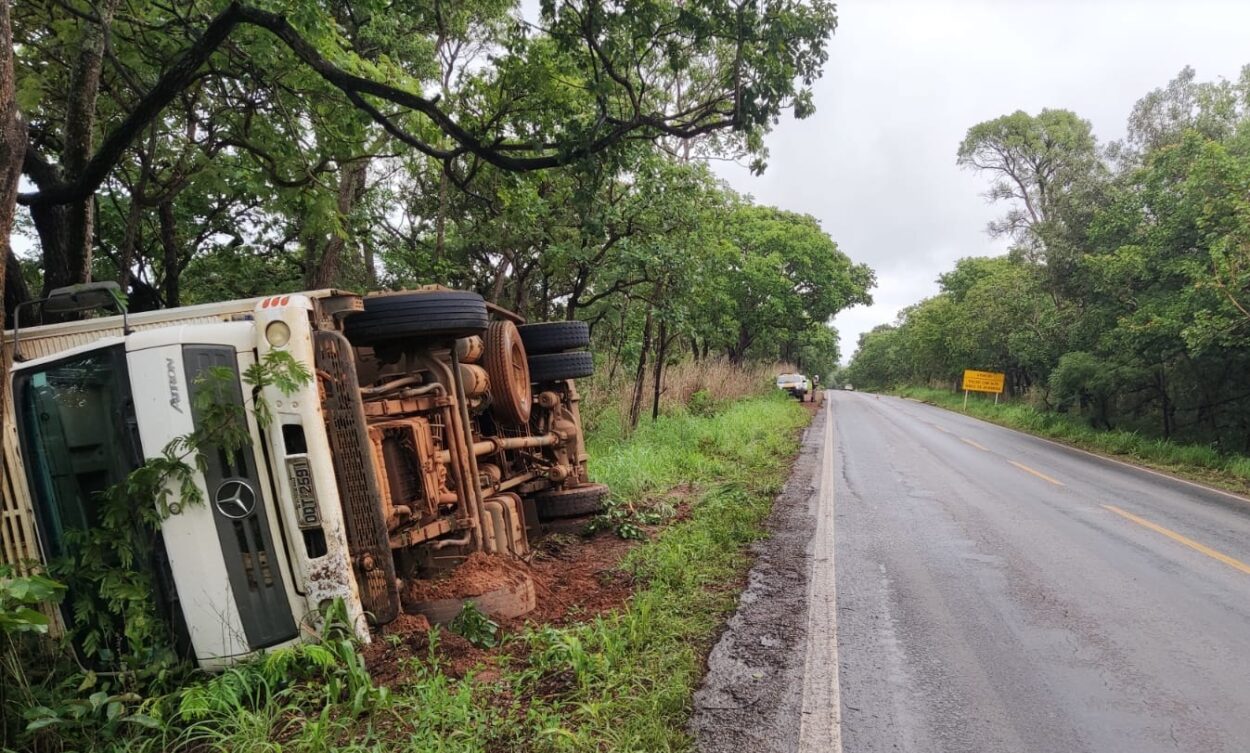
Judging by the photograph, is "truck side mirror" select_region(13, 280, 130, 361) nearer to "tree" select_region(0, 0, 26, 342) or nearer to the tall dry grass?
"tree" select_region(0, 0, 26, 342)

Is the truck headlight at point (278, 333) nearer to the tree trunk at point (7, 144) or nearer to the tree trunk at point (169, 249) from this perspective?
the tree trunk at point (7, 144)

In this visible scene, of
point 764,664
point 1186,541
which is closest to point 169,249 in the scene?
point 764,664

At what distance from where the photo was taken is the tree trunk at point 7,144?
3.18 meters

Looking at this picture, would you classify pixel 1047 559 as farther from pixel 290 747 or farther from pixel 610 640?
pixel 290 747

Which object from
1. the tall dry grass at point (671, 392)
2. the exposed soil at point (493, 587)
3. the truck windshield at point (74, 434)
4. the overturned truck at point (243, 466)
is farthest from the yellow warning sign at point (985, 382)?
the truck windshield at point (74, 434)

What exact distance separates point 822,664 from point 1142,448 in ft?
58.2

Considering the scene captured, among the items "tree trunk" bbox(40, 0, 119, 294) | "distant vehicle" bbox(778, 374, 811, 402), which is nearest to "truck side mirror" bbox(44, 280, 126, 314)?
"tree trunk" bbox(40, 0, 119, 294)

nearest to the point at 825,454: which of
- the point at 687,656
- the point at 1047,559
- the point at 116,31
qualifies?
the point at 1047,559

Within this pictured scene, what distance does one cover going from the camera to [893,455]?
46.2 ft

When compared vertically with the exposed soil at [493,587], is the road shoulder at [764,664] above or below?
below

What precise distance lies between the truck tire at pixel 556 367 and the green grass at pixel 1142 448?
507 inches

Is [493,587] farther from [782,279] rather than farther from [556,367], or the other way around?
[782,279]

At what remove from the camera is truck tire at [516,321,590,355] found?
6.71m

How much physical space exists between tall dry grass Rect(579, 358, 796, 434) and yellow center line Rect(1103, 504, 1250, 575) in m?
8.33
